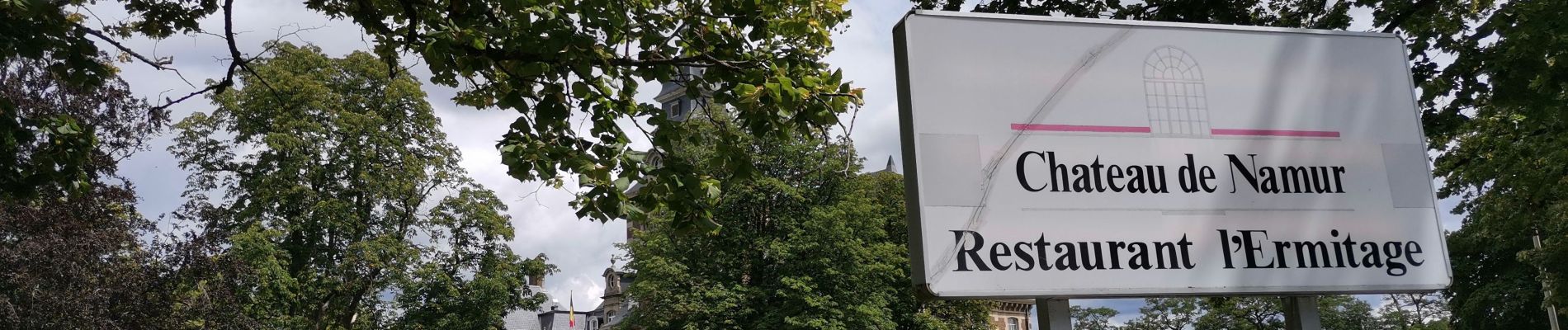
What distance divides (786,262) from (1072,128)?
26.2 metres

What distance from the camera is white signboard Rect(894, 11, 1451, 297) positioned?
4559 millimetres

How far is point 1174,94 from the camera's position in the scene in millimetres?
4895

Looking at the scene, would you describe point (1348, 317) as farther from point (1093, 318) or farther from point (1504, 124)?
point (1504, 124)

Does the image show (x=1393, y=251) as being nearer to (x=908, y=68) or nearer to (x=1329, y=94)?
(x=1329, y=94)

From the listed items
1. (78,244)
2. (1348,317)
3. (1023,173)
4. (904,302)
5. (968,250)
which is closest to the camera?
(968,250)

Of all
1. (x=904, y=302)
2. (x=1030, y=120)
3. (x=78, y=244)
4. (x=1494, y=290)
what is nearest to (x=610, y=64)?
(x=1030, y=120)

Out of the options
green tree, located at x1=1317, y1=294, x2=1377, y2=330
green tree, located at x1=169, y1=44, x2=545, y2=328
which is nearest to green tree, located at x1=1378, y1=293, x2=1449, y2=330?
green tree, located at x1=1317, y1=294, x2=1377, y2=330

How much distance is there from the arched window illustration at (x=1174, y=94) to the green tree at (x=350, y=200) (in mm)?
24482

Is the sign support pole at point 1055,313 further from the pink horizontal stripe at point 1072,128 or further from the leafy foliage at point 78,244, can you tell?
the leafy foliage at point 78,244

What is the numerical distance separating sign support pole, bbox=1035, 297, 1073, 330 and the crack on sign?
1.64ft

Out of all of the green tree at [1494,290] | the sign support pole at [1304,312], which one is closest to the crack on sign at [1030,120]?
the sign support pole at [1304,312]

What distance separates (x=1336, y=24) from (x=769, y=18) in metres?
5.01

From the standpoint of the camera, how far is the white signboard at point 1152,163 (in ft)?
15.0

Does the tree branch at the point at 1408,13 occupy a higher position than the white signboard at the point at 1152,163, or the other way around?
the tree branch at the point at 1408,13
